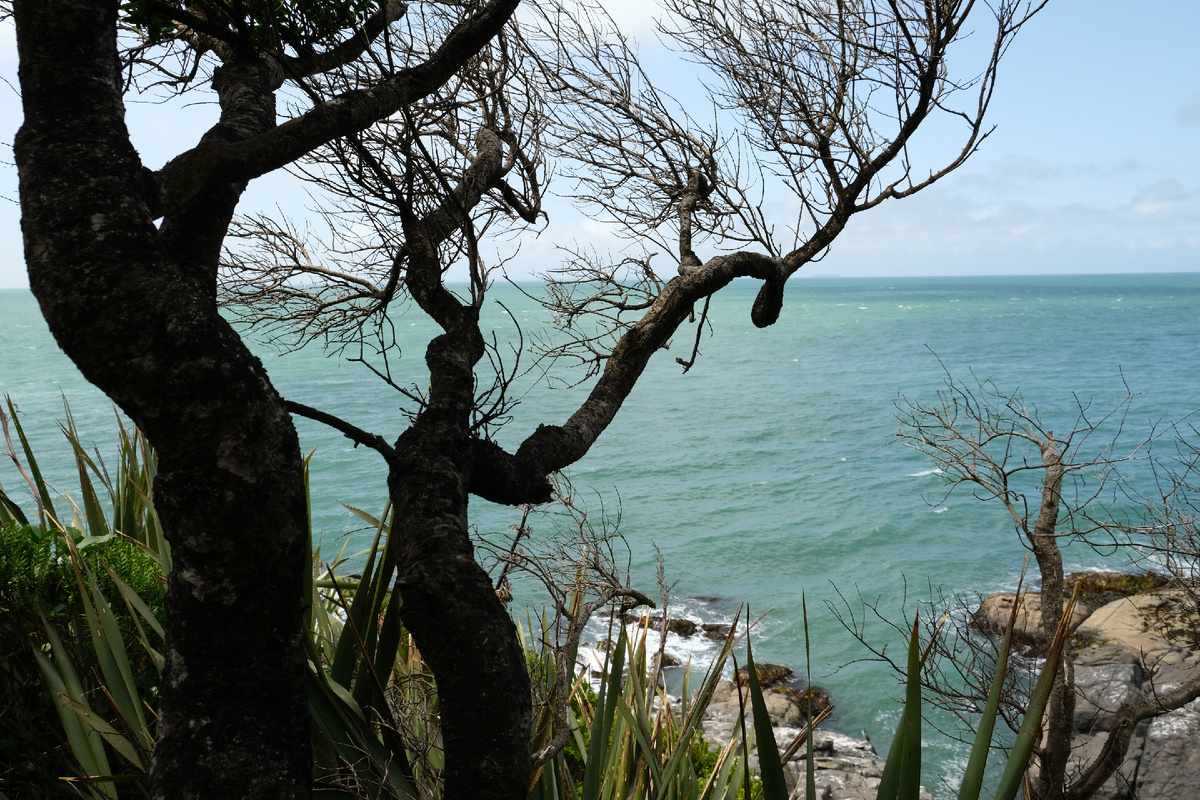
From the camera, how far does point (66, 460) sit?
20.4 m

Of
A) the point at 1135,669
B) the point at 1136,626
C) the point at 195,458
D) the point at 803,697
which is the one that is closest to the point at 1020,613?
the point at 1136,626

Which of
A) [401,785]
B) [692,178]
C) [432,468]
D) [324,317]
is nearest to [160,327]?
[432,468]

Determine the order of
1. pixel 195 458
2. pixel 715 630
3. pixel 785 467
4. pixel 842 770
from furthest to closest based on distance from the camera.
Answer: pixel 785 467
pixel 715 630
pixel 842 770
pixel 195 458

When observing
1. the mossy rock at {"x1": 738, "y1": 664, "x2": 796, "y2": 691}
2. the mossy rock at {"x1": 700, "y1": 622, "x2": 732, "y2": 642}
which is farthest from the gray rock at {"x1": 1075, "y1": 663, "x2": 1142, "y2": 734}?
the mossy rock at {"x1": 700, "y1": 622, "x2": 732, "y2": 642}

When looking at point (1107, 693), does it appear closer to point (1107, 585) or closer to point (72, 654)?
point (1107, 585)

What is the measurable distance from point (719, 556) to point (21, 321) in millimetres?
100515

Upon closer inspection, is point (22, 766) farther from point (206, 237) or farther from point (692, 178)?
point (692, 178)

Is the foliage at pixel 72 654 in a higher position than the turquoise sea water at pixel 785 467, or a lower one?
higher

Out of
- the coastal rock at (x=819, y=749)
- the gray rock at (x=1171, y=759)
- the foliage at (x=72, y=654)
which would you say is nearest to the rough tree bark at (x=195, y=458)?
the foliage at (x=72, y=654)

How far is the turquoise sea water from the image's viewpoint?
13.6 metres

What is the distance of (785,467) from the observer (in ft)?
74.6

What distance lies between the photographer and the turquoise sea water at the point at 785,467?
44.5 feet

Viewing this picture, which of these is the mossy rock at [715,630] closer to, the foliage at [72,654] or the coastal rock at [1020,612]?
the coastal rock at [1020,612]

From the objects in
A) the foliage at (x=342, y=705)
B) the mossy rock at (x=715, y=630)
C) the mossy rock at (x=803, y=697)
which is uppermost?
the foliage at (x=342, y=705)
